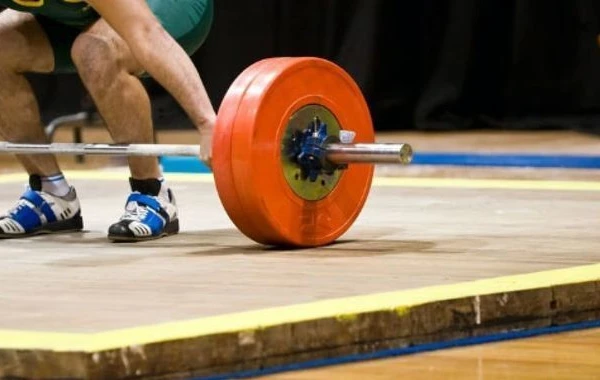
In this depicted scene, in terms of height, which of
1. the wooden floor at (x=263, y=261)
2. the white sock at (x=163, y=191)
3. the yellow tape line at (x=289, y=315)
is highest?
the white sock at (x=163, y=191)

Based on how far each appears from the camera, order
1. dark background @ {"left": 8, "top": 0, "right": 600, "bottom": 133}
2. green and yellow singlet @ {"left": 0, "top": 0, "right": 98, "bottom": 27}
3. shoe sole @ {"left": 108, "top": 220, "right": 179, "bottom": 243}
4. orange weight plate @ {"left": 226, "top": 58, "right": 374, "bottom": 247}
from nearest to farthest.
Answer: orange weight plate @ {"left": 226, "top": 58, "right": 374, "bottom": 247}
green and yellow singlet @ {"left": 0, "top": 0, "right": 98, "bottom": 27}
shoe sole @ {"left": 108, "top": 220, "right": 179, "bottom": 243}
dark background @ {"left": 8, "top": 0, "right": 600, "bottom": 133}

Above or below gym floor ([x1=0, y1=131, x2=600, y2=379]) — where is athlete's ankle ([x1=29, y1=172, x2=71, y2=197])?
above

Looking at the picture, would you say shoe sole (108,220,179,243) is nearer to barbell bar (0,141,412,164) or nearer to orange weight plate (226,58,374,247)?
barbell bar (0,141,412,164)

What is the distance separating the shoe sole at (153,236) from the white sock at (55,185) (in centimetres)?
25

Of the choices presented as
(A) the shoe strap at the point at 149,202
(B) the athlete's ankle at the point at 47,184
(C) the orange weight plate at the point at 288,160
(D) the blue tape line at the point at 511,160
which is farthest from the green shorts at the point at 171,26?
(D) the blue tape line at the point at 511,160

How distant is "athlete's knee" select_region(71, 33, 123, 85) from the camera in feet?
11.0

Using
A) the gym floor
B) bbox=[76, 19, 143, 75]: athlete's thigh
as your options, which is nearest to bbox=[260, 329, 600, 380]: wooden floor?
the gym floor

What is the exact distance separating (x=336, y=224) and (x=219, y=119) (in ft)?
1.31

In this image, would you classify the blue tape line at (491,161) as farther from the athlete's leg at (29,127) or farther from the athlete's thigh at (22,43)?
the athlete's thigh at (22,43)

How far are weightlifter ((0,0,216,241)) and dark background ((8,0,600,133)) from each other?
3454 millimetres

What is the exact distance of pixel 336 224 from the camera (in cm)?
331

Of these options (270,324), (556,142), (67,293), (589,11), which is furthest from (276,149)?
(589,11)

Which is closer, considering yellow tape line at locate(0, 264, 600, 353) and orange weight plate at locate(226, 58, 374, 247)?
yellow tape line at locate(0, 264, 600, 353)

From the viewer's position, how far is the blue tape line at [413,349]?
2.33 meters
